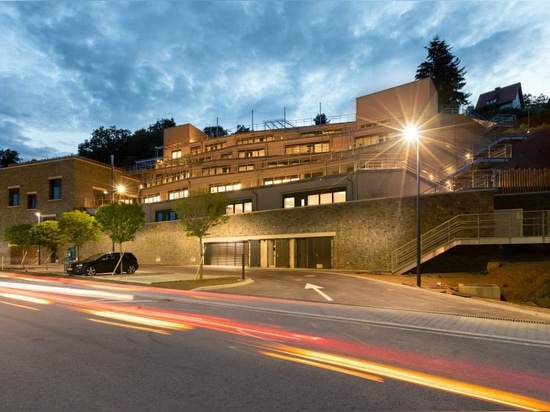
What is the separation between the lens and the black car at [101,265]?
26047mm

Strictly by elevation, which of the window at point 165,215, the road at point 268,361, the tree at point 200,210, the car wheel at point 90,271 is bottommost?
the car wheel at point 90,271

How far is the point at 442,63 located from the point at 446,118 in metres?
29.7

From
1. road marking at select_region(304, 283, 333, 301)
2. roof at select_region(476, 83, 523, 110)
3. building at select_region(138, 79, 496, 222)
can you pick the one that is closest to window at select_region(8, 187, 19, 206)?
building at select_region(138, 79, 496, 222)

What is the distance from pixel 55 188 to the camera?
162 ft

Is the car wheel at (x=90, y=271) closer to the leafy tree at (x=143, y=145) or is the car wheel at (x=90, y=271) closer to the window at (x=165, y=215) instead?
the window at (x=165, y=215)

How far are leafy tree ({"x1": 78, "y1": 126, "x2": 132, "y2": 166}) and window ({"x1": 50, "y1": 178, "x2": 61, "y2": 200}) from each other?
127 feet

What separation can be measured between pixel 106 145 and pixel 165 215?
2175 inches

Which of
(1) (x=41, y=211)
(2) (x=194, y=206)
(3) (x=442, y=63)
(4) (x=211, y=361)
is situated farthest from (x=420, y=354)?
(3) (x=442, y=63)

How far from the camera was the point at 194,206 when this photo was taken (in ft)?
68.7

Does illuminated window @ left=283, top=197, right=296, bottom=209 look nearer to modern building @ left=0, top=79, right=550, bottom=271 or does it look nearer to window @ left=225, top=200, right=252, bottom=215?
modern building @ left=0, top=79, right=550, bottom=271

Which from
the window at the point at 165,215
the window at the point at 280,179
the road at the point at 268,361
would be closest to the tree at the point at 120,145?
the window at the point at 165,215

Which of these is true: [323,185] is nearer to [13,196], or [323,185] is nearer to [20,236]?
[20,236]

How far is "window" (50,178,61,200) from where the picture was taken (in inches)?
1932

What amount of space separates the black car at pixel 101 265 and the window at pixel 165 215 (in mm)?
15996
